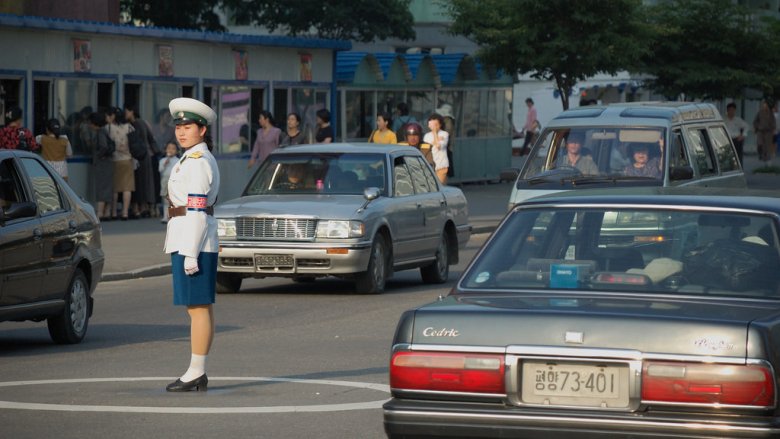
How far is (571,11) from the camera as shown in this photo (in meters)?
32.8

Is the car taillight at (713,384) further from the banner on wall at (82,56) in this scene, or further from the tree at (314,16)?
the tree at (314,16)

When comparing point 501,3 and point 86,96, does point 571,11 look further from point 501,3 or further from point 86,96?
point 86,96

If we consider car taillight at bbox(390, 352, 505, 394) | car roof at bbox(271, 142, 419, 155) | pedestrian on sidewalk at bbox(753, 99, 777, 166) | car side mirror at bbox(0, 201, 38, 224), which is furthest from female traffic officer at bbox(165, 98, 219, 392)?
pedestrian on sidewalk at bbox(753, 99, 777, 166)

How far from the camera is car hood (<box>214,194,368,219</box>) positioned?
51.4 ft

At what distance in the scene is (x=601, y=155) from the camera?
15.9 metres

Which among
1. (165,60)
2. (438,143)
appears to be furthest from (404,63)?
(438,143)

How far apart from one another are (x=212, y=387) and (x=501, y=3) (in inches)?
976

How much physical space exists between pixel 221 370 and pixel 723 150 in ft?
27.8

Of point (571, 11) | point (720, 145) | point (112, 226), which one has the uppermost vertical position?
point (571, 11)

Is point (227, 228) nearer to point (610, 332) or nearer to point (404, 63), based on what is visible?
point (610, 332)

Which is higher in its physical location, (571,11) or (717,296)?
(571,11)

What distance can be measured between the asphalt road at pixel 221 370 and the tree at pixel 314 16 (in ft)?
146

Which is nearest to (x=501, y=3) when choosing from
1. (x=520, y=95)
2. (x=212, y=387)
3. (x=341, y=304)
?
(x=341, y=304)

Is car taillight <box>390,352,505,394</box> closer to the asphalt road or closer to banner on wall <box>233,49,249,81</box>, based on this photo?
the asphalt road
